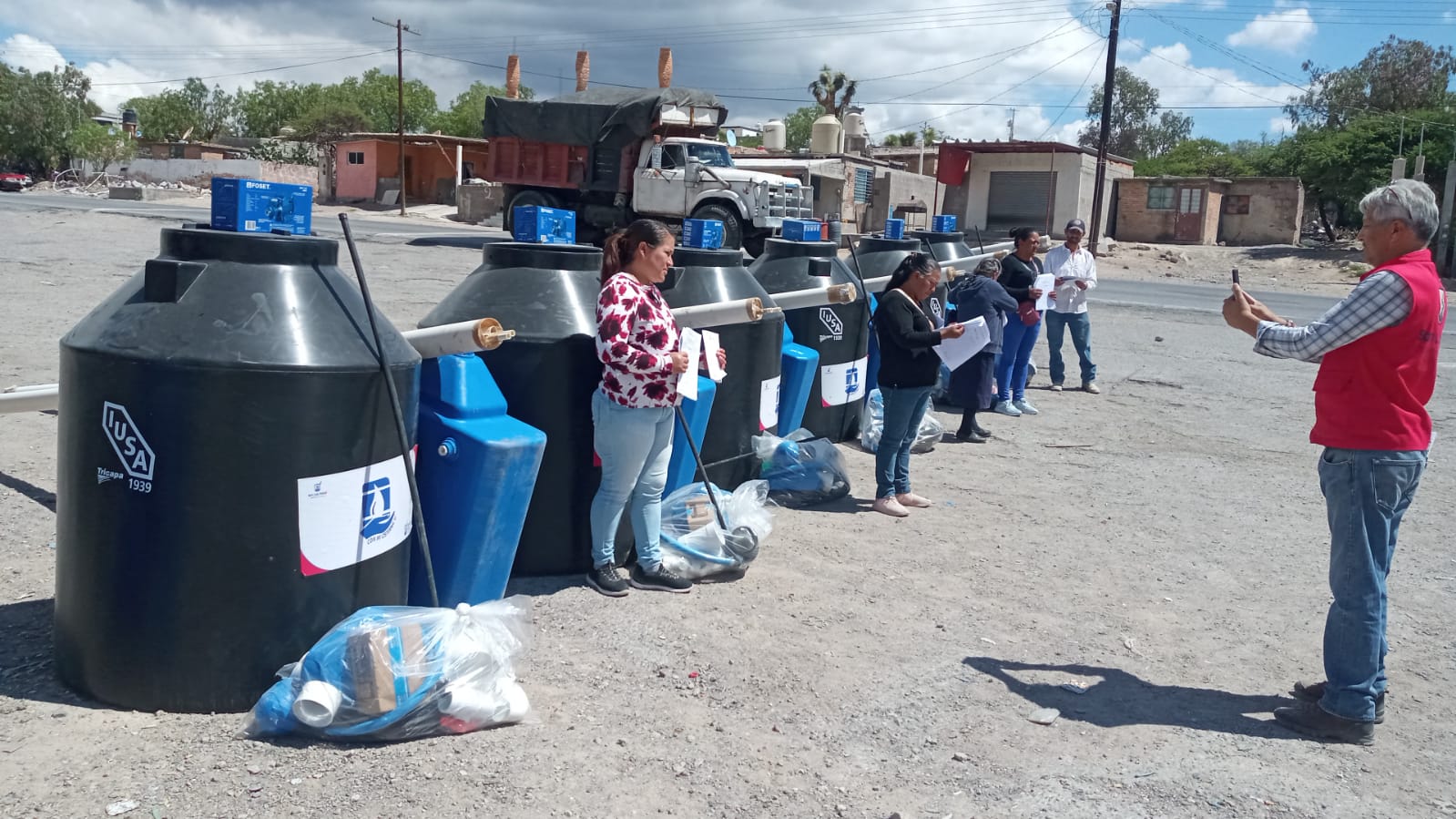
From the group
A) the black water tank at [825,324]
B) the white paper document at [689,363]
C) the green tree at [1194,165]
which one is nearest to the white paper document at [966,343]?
the black water tank at [825,324]

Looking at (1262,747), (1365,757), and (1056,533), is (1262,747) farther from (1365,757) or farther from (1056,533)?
(1056,533)

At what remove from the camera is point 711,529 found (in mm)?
4816

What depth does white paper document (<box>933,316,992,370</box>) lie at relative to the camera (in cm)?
634

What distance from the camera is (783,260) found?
7.44 metres

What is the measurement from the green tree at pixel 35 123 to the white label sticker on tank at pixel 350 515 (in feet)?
241

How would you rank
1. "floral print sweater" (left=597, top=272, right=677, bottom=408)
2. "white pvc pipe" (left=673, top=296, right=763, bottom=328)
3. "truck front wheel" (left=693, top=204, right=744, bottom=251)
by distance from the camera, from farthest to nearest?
"truck front wheel" (left=693, top=204, right=744, bottom=251) → "white pvc pipe" (left=673, top=296, right=763, bottom=328) → "floral print sweater" (left=597, top=272, right=677, bottom=408)

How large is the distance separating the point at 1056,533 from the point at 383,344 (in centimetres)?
378

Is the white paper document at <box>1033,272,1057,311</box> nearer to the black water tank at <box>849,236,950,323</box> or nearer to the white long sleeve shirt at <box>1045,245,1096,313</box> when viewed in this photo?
the white long sleeve shirt at <box>1045,245,1096,313</box>

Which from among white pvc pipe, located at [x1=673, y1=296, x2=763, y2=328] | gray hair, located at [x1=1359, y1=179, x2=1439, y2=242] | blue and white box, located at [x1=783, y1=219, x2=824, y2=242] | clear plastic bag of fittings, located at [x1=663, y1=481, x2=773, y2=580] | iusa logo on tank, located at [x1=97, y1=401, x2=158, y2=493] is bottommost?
clear plastic bag of fittings, located at [x1=663, y1=481, x2=773, y2=580]

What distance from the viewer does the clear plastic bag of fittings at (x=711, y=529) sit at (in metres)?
4.72

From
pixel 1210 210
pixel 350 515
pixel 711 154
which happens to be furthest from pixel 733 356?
pixel 1210 210

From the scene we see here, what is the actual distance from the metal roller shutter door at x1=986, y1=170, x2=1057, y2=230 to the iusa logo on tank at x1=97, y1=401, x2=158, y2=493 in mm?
35518

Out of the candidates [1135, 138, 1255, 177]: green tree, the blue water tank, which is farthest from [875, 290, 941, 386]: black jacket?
[1135, 138, 1255, 177]: green tree

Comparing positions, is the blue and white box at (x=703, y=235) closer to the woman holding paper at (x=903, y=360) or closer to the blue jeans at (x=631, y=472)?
the woman holding paper at (x=903, y=360)
